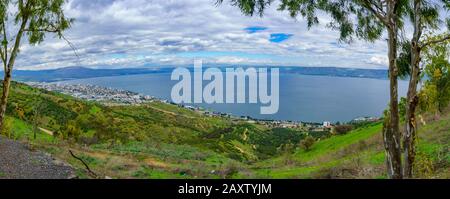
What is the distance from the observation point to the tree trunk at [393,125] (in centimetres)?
1237

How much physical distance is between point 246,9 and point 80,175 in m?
7.94

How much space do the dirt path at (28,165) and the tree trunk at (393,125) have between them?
10.0m

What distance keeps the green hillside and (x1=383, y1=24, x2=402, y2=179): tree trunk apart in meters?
2.74

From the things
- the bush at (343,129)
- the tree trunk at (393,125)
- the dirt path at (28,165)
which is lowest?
the bush at (343,129)

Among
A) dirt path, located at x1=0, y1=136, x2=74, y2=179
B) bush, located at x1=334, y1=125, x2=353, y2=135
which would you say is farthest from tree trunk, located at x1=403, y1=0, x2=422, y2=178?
bush, located at x1=334, y1=125, x2=353, y2=135

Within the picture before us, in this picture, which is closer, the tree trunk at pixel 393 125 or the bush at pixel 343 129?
the tree trunk at pixel 393 125

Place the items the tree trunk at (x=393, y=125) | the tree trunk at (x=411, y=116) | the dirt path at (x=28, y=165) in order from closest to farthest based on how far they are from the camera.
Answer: the tree trunk at (x=393, y=125) < the tree trunk at (x=411, y=116) < the dirt path at (x=28, y=165)

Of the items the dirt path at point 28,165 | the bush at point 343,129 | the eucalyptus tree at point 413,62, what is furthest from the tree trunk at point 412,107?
the bush at point 343,129

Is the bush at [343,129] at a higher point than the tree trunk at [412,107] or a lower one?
lower

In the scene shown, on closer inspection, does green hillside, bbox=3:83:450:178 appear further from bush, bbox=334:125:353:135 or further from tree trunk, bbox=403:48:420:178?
bush, bbox=334:125:353:135

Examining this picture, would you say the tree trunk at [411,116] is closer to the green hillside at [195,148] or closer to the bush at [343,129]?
the green hillside at [195,148]

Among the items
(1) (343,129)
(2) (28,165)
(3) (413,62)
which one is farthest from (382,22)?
(1) (343,129)
